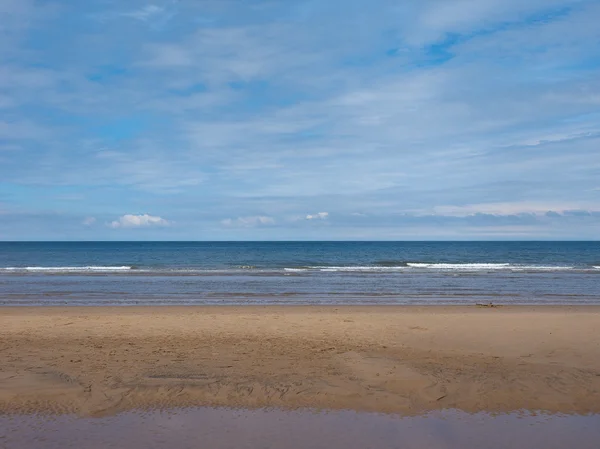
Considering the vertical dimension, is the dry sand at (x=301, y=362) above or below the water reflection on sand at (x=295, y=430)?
above

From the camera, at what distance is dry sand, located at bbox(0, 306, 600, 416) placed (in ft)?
23.2

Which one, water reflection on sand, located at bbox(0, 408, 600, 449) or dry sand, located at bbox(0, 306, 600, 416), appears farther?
dry sand, located at bbox(0, 306, 600, 416)

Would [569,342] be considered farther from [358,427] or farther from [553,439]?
[358,427]

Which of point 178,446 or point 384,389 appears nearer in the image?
point 178,446

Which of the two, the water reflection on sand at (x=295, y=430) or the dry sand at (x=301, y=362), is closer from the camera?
the water reflection on sand at (x=295, y=430)

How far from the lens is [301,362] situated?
359 inches

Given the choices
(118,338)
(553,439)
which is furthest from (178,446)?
(118,338)

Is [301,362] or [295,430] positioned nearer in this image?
[295,430]

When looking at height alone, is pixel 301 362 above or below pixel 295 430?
above

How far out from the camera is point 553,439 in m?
5.77

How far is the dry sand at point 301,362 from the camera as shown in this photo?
7.09 metres

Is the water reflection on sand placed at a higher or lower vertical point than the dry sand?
lower

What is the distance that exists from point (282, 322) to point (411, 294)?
11.0 meters

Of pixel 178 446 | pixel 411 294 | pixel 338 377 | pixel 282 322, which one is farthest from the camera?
pixel 411 294
